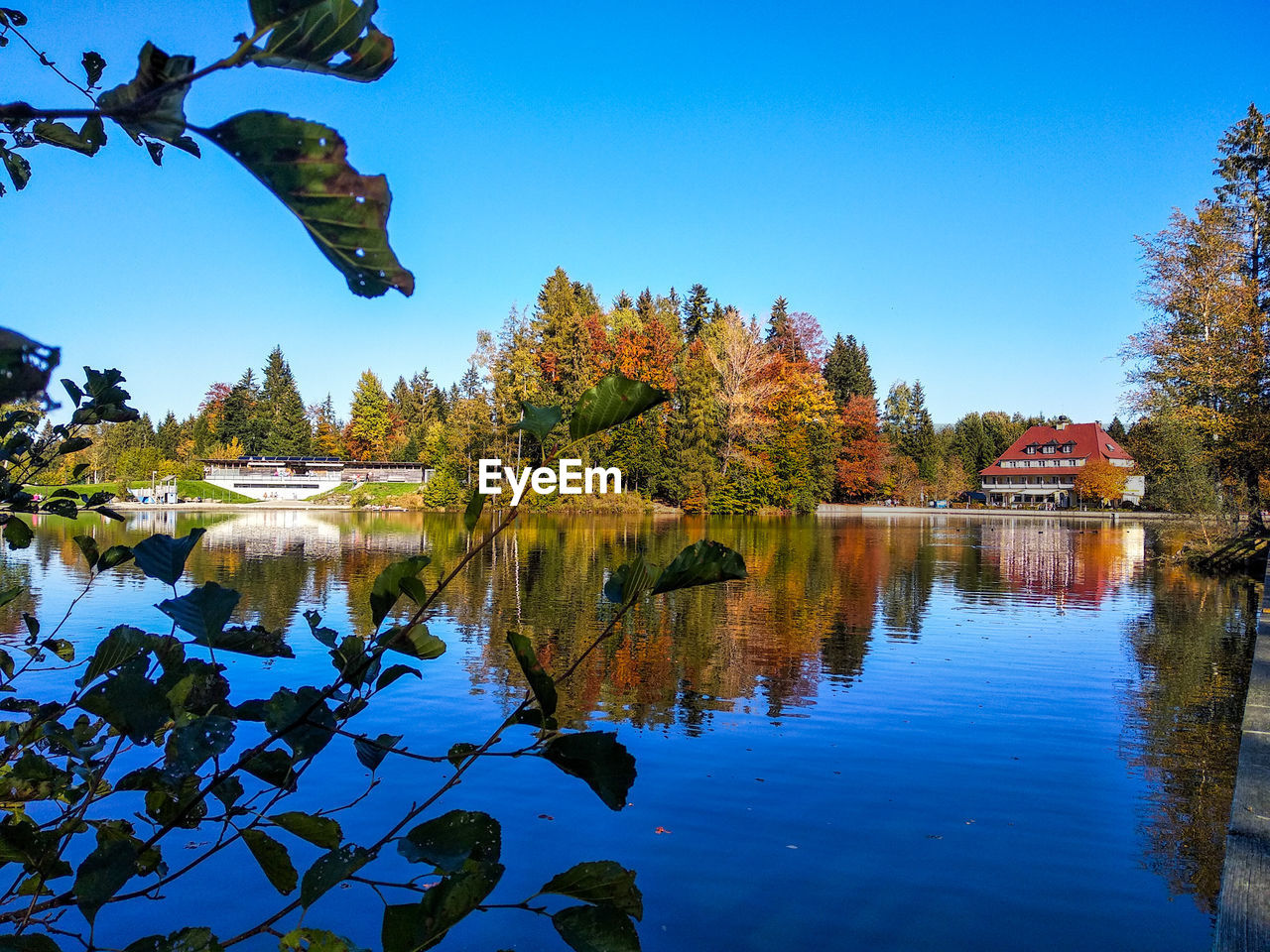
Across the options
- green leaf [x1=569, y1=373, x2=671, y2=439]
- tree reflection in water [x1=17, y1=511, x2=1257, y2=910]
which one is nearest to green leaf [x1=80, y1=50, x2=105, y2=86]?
green leaf [x1=569, y1=373, x2=671, y2=439]

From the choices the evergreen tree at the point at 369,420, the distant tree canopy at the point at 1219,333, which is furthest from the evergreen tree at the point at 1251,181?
the evergreen tree at the point at 369,420

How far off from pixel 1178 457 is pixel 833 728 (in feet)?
64.7

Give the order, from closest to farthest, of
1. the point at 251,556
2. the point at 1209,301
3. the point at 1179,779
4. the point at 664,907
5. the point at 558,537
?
the point at 664,907 < the point at 1179,779 < the point at 251,556 < the point at 1209,301 < the point at 558,537

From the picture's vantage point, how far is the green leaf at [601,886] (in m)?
0.87

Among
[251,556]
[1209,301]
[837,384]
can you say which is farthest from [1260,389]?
[837,384]

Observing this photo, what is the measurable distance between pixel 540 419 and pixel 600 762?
33 cm

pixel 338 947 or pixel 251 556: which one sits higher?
pixel 338 947

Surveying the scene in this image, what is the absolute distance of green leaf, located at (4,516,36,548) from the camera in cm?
182

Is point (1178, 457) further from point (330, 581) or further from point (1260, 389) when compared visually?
point (330, 581)

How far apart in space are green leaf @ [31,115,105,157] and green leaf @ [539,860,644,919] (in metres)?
0.82

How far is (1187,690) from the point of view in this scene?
9.19 m

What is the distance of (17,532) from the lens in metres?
1.90

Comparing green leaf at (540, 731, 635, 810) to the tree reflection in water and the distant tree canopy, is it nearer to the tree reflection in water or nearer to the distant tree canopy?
the tree reflection in water

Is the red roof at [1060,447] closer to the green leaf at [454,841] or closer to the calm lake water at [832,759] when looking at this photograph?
the calm lake water at [832,759]
